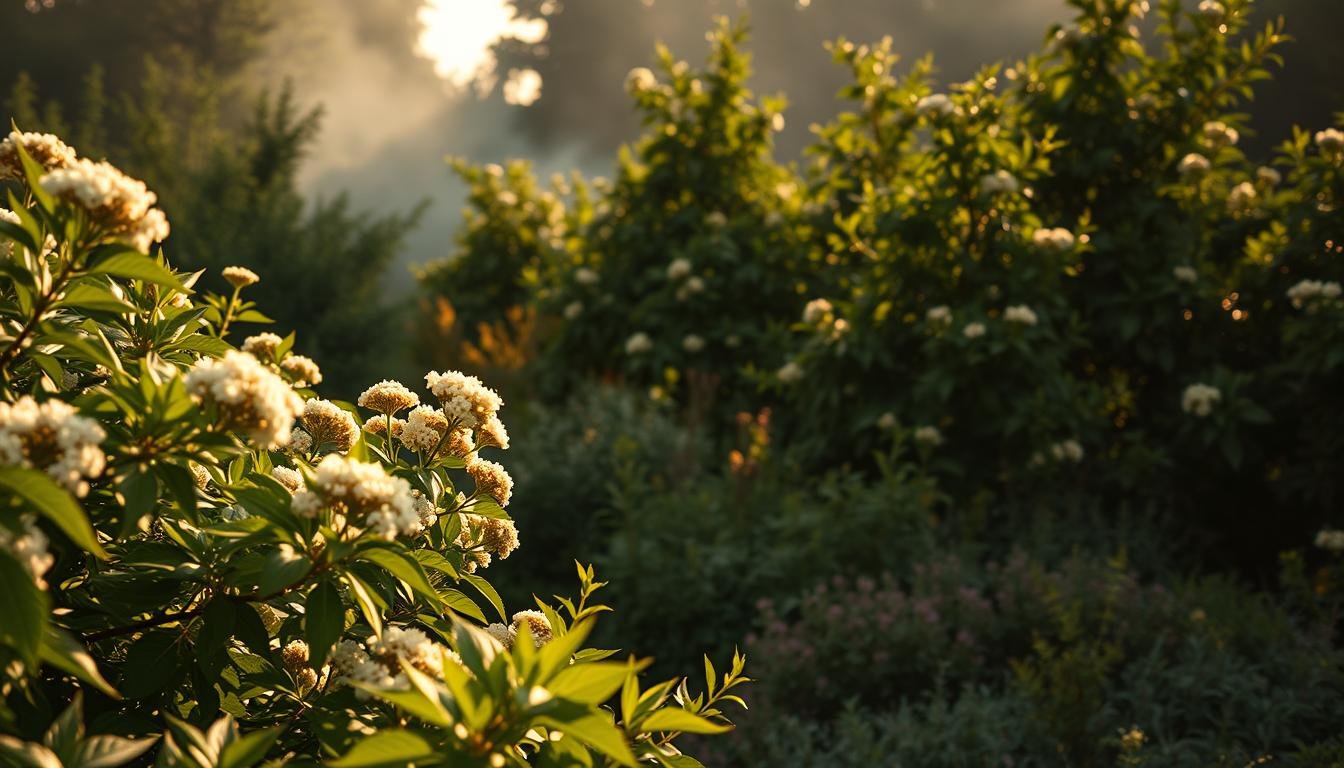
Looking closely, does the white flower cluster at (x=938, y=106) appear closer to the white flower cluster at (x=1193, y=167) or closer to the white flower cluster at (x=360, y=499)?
the white flower cluster at (x=1193, y=167)

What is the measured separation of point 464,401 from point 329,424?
0.22 metres

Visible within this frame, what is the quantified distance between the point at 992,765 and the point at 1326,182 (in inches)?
132

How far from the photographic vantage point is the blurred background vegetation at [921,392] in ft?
10.7

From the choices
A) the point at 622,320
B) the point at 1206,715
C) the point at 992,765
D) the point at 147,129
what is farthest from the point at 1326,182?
the point at 147,129

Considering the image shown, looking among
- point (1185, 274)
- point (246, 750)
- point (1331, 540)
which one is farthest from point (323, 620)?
point (1185, 274)

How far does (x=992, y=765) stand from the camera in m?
2.76

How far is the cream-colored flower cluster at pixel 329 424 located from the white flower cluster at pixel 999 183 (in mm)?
3714

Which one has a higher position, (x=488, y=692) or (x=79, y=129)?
(x=79, y=129)

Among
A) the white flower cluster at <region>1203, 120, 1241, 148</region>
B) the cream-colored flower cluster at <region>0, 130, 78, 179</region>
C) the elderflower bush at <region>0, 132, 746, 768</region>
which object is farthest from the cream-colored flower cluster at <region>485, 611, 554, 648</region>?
the white flower cluster at <region>1203, 120, 1241, 148</region>

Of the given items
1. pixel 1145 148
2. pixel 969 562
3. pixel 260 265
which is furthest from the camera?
pixel 260 265

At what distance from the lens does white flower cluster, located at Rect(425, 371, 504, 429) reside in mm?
1598

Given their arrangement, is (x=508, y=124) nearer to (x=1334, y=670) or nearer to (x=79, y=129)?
(x=79, y=129)

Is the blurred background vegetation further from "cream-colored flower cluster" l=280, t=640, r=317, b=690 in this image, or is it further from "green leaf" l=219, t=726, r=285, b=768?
"green leaf" l=219, t=726, r=285, b=768

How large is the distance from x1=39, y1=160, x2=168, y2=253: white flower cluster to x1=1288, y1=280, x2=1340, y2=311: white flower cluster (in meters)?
4.51
